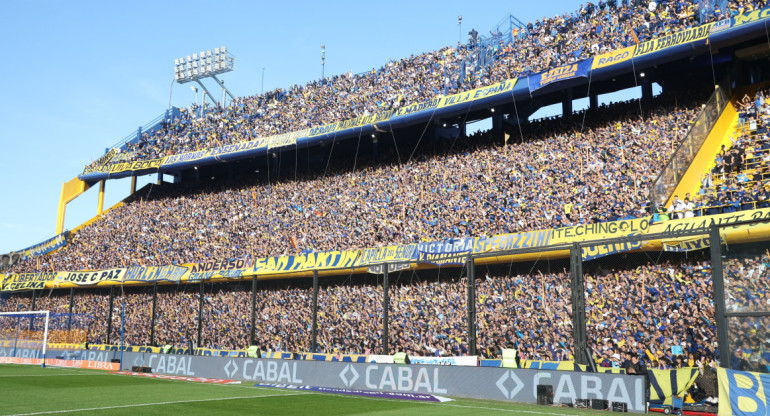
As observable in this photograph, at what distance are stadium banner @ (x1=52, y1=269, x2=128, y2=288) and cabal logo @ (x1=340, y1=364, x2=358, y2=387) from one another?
2050 centimetres

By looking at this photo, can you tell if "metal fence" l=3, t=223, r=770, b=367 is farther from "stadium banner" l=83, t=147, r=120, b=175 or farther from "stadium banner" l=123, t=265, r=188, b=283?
"stadium banner" l=83, t=147, r=120, b=175

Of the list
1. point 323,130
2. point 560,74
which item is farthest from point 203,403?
point 323,130

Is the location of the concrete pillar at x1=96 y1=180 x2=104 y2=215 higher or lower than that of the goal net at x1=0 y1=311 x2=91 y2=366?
higher

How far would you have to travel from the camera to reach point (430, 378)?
1667cm

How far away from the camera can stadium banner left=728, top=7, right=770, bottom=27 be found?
21672mm

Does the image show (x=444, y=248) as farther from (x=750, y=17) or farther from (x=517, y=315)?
(x=750, y=17)

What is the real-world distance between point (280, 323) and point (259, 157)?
1643 cm

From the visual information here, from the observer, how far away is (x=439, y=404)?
47.0 feet

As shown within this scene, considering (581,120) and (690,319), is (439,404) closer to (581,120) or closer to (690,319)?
(690,319)

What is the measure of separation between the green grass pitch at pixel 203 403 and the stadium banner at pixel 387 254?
8353mm

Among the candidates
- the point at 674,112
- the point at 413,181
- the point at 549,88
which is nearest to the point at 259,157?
the point at 413,181

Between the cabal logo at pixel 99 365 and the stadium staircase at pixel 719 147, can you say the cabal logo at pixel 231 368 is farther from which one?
the stadium staircase at pixel 719 147

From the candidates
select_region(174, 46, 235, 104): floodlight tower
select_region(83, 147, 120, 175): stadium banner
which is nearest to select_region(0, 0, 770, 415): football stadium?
select_region(83, 147, 120, 175): stadium banner

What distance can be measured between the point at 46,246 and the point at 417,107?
98.6 ft
